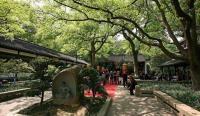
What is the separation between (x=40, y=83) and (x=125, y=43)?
23.7m

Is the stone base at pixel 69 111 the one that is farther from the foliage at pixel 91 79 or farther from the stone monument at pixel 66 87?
the foliage at pixel 91 79

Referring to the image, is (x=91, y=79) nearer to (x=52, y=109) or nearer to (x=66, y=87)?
(x=66, y=87)

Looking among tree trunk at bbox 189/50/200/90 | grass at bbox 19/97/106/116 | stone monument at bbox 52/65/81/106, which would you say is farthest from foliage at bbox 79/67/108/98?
tree trunk at bbox 189/50/200/90

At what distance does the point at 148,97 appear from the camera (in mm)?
15203

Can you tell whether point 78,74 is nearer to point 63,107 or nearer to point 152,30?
point 63,107

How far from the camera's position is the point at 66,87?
997 cm

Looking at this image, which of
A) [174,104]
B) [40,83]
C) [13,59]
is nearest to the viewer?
[174,104]

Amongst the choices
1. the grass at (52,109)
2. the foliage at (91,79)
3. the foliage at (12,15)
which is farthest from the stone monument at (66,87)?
the foliage at (12,15)

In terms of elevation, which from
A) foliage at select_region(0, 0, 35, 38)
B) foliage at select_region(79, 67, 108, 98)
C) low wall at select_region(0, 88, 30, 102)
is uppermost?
foliage at select_region(0, 0, 35, 38)

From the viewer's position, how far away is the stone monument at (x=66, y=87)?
9.91m

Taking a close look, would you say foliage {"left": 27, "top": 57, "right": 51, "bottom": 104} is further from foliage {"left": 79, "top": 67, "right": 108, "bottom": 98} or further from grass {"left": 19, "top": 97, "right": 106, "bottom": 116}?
foliage {"left": 79, "top": 67, "right": 108, "bottom": 98}

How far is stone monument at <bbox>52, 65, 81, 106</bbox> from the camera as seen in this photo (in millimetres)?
9914

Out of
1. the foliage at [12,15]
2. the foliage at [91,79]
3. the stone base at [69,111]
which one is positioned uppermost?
the foliage at [12,15]

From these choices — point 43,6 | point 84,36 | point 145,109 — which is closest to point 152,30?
point 84,36
